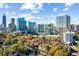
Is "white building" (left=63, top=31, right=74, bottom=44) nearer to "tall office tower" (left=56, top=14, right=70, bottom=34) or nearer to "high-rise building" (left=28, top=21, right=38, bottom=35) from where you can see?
"tall office tower" (left=56, top=14, right=70, bottom=34)

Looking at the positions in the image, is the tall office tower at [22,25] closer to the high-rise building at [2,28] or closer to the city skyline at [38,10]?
the city skyline at [38,10]

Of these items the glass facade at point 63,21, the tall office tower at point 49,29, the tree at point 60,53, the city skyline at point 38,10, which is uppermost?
the city skyline at point 38,10

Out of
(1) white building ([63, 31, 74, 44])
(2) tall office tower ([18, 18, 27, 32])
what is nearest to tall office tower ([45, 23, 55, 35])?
(1) white building ([63, 31, 74, 44])

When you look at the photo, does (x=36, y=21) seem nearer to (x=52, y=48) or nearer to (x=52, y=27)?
(x=52, y=27)

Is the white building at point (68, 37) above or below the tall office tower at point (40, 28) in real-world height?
below

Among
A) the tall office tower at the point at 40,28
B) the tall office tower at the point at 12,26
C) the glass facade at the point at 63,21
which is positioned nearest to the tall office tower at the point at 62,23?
the glass facade at the point at 63,21

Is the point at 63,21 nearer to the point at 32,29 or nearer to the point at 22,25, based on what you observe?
the point at 32,29
